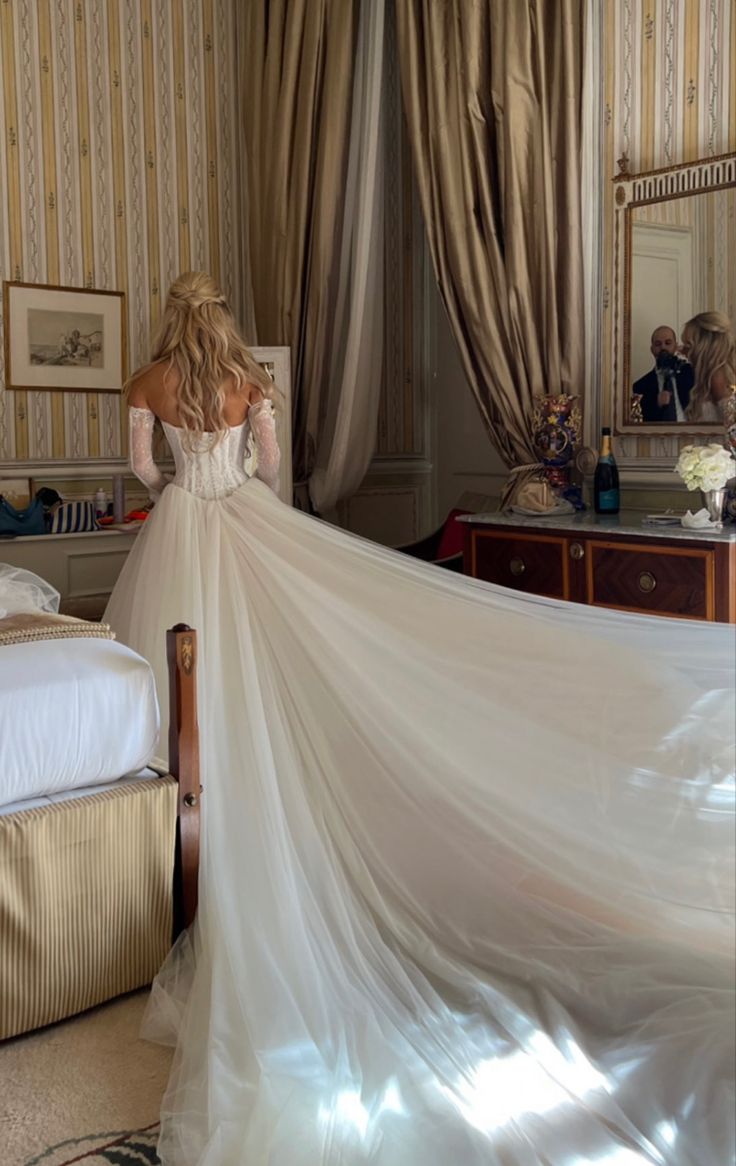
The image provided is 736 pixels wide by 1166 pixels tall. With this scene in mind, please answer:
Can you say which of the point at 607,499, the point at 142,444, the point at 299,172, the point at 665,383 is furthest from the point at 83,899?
the point at 299,172

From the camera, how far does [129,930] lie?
107 inches

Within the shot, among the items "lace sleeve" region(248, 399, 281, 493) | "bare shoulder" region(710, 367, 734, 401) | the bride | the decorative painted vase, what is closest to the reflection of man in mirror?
"bare shoulder" region(710, 367, 734, 401)

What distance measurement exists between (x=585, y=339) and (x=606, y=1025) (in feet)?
11.1

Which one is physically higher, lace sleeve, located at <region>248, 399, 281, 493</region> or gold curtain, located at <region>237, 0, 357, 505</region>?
gold curtain, located at <region>237, 0, 357, 505</region>

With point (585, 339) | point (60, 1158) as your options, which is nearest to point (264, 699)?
point (60, 1158)

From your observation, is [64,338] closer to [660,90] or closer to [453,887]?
[660,90]

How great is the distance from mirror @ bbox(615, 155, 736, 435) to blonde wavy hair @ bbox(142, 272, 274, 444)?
1650 millimetres

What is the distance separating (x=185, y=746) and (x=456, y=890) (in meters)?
0.80

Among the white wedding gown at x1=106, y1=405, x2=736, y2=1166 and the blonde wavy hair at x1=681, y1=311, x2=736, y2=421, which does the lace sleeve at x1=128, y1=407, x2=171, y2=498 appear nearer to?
the white wedding gown at x1=106, y1=405, x2=736, y2=1166

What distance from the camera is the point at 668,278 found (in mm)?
4508

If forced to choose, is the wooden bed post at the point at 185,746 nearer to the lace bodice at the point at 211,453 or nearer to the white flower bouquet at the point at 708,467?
the lace bodice at the point at 211,453

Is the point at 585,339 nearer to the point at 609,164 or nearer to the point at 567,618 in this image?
the point at 609,164

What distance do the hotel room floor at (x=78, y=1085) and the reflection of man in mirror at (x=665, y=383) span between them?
9.89 feet

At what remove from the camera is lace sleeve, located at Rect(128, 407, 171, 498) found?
4.05 metres
